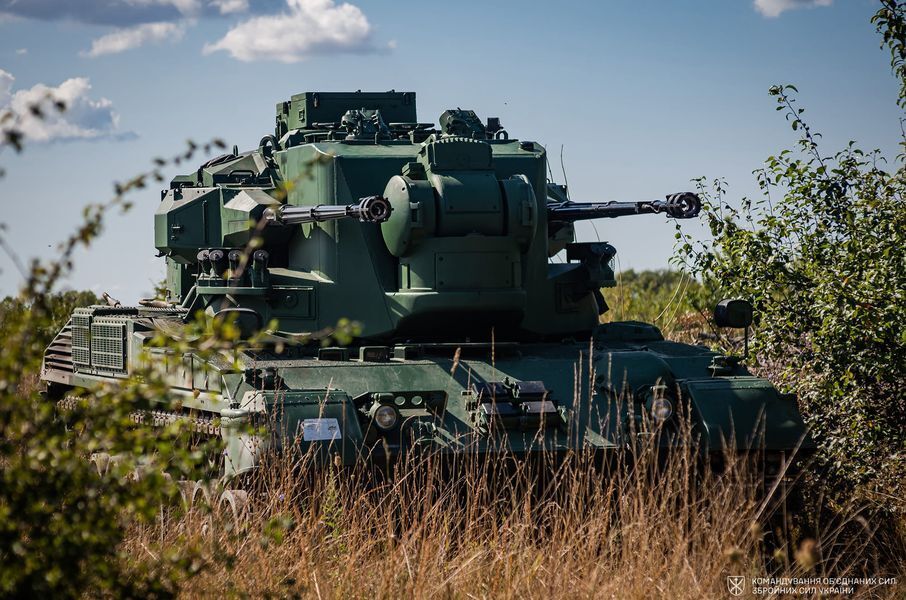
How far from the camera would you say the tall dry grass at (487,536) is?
6324 mm

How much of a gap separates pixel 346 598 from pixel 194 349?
2.13 meters

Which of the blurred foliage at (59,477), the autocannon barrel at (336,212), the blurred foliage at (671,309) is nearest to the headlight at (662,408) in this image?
the autocannon barrel at (336,212)

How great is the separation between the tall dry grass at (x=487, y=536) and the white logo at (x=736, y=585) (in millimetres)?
56

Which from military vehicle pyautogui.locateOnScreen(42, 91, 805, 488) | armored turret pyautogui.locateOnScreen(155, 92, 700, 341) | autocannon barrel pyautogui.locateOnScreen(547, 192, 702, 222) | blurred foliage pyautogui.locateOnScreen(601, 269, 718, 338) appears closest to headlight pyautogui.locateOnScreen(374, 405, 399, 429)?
military vehicle pyautogui.locateOnScreen(42, 91, 805, 488)

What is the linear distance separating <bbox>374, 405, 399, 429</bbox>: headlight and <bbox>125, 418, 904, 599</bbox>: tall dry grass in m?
0.28

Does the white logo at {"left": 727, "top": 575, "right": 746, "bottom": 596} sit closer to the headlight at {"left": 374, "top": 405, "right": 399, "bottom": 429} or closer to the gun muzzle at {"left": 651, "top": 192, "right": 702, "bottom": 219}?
the headlight at {"left": 374, "top": 405, "right": 399, "bottom": 429}

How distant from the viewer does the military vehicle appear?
7977mm

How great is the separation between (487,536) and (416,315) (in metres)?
1.98

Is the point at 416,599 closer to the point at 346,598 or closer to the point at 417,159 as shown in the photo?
the point at 346,598

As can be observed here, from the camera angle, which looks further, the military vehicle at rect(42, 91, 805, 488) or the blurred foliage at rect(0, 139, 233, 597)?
the military vehicle at rect(42, 91, 805, 488)

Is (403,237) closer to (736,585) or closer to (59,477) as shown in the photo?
(736,585)

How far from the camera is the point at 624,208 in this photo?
9.77 m

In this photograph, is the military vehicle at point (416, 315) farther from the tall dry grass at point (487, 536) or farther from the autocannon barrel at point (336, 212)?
the tall dry grass at point (487, 536)

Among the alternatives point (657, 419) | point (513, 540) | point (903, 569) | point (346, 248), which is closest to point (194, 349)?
point (513, 540)
